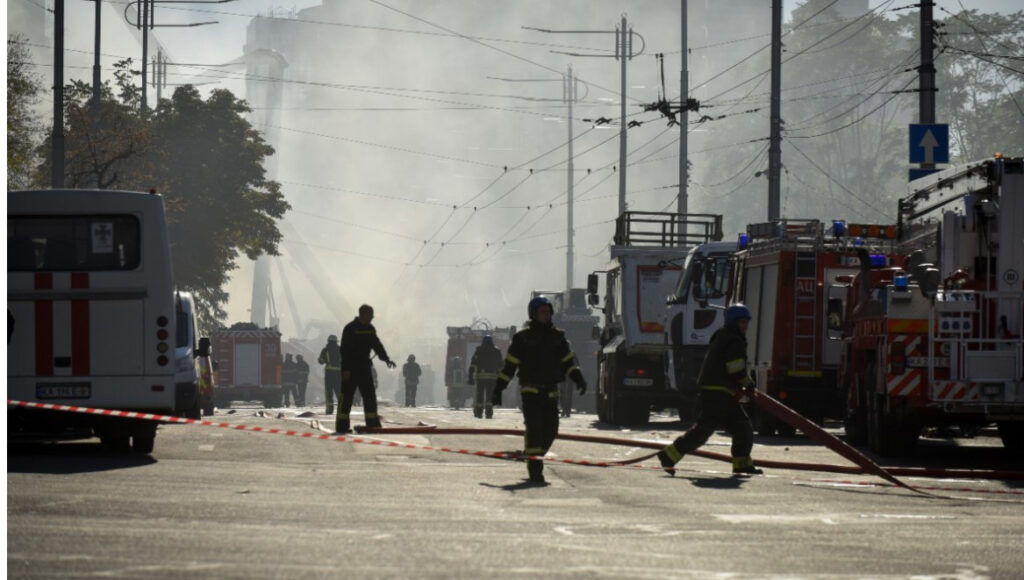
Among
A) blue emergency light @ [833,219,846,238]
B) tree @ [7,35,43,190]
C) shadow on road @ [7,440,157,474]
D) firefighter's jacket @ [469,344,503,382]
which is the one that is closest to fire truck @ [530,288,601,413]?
tree @ [7,35,43,190]

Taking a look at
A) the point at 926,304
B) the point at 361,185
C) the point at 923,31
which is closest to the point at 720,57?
the point at 361,185

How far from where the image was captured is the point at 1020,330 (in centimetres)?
1881

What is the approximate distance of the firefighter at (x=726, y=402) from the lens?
1692cm

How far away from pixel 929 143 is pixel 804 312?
5679 mm

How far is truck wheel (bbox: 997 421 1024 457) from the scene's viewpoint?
21.6 metres

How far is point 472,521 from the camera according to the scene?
38.8 ft

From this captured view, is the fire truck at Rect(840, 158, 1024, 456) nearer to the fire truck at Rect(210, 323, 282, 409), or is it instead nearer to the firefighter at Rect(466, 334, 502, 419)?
the firefighter at Rect(466, 334, 502, 419)

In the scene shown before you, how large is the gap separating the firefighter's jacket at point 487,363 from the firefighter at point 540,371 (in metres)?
22.4

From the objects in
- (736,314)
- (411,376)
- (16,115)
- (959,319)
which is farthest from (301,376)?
(736,314)

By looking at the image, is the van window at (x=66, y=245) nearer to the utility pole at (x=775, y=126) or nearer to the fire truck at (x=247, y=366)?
the utility pole at (x=775, y=126)

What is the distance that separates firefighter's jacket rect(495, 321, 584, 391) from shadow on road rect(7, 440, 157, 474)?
3469 millimetres

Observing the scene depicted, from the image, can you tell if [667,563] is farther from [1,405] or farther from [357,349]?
[357,349]

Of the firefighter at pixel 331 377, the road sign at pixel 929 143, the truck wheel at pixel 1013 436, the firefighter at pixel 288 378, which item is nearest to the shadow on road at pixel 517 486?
the truck wheel at pixel 1013 436

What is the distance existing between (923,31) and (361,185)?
142m
